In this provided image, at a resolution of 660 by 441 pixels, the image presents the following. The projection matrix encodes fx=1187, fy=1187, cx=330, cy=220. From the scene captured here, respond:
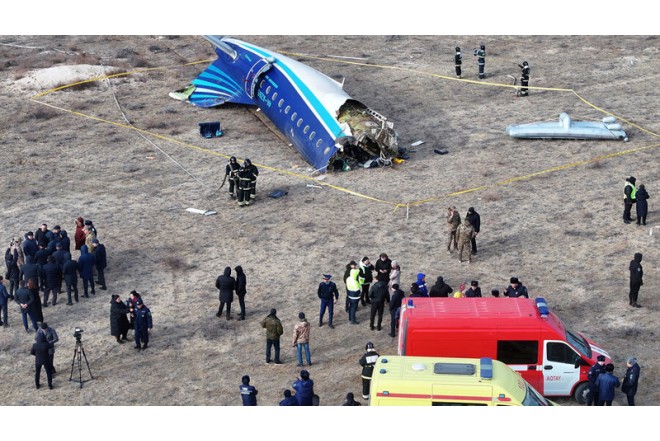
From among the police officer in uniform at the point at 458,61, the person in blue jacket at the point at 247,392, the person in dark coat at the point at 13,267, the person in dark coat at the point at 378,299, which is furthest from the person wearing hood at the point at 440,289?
the police officer in uniform at the point at 458,61

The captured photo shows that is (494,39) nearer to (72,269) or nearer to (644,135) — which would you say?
(644,135)

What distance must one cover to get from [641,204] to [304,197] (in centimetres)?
1070

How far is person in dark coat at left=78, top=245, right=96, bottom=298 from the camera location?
106ft

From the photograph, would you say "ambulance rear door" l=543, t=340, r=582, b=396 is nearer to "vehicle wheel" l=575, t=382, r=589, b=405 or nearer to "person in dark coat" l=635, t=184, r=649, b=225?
"vehicle wheel" l=575, t=382, r=589, b=405

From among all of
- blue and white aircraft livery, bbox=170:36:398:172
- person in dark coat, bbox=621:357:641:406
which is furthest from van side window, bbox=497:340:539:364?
blue and white aircraft livery, bbox=170:36:398:172

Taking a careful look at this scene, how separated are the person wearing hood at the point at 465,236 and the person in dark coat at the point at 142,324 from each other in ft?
30.6

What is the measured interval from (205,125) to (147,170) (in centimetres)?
365

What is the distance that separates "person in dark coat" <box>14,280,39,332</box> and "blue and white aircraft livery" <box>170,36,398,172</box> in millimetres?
12757

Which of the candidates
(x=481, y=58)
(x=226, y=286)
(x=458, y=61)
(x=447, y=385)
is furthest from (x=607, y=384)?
(x=458, y=61)

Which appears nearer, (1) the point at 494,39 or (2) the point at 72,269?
(2) the point at 72,269

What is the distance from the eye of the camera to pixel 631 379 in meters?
26.4

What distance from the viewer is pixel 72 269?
3209 cm

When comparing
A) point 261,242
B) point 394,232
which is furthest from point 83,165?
point 394,232

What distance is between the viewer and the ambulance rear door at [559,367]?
27.0 meters
